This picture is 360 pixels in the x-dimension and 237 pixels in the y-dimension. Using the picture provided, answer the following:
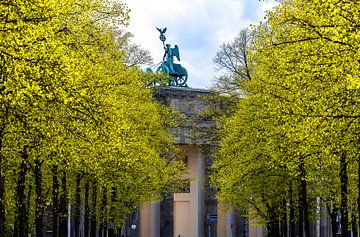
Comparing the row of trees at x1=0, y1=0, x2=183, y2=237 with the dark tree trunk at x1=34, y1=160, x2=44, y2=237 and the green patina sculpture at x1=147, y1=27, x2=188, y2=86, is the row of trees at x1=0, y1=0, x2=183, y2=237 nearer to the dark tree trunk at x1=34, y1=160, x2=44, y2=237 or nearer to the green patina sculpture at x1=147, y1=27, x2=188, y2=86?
the dark tree trunk at x1=34, y1=160, x2=44, y2=237

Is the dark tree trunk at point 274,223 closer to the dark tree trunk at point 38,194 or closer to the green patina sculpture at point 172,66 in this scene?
the dark tree trunk at point 38,194

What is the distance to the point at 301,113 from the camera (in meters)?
26.6

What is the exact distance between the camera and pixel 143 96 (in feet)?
163

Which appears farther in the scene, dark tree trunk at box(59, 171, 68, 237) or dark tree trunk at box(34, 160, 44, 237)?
dark tree trunk at box(59, 171, 68, 237)

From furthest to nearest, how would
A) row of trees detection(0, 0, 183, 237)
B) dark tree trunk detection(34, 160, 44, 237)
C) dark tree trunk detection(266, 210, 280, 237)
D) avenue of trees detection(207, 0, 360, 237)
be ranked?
dark tree trunk detection(266, 210, 280, 237)
dark tree trunk detection(34, 160, 44, 237)
avenue of trees detection(207, 0, 360, 237)
row of trees detection(0, 0, 183, 237)

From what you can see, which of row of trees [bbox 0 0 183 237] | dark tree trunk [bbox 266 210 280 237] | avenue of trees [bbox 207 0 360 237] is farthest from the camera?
dark tree trunk [bbox 266 210 280 237]

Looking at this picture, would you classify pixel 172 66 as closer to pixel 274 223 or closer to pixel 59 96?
pixel 274 223

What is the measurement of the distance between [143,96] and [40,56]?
2727cm

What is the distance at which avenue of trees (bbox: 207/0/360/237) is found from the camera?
23266mm

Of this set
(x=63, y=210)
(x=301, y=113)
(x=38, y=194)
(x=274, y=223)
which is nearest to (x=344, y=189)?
(x=301, y=113)

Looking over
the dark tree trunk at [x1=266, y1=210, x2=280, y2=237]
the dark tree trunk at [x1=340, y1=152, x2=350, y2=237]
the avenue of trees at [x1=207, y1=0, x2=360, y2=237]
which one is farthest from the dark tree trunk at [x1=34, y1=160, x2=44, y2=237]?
the dark tree trunk at [x1=266, y1=210, x2=280, y2=237]

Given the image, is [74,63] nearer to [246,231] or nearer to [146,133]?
Result: [146,133]

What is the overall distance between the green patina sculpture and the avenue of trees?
36.4 metres

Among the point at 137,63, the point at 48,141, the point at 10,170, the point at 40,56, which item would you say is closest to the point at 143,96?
the point at 137,63
